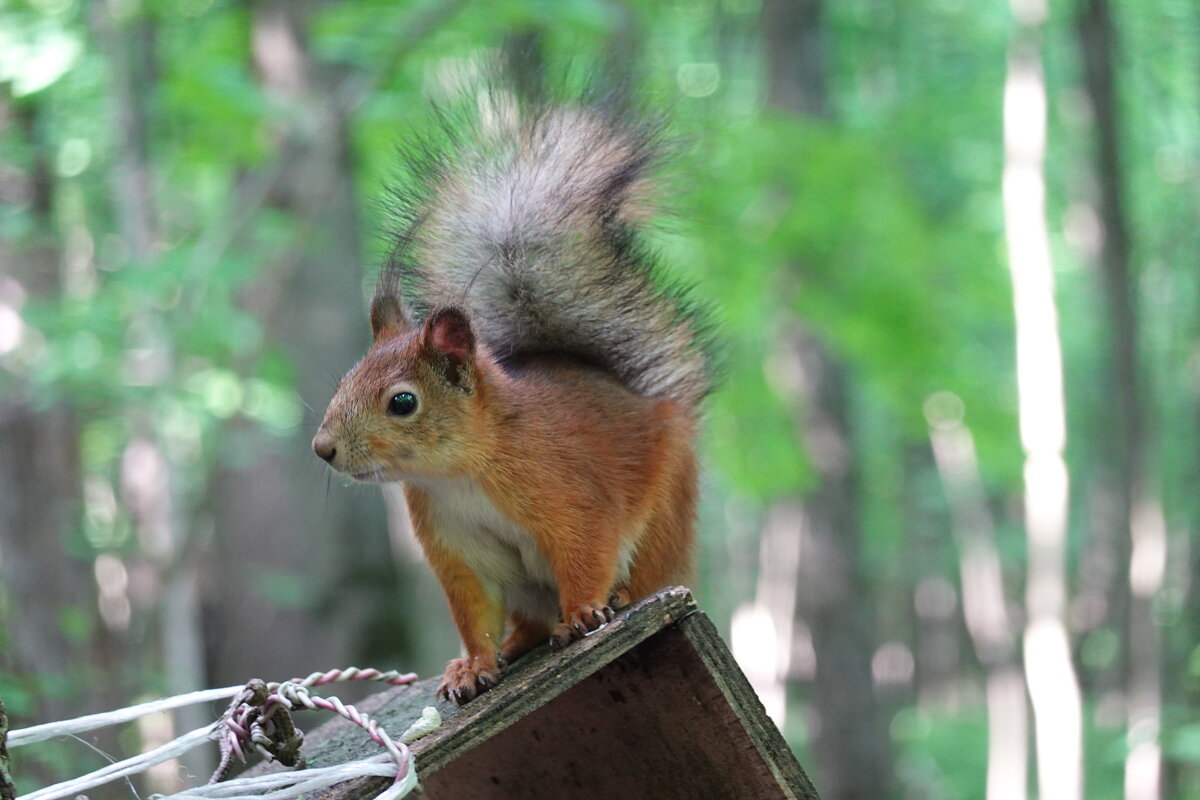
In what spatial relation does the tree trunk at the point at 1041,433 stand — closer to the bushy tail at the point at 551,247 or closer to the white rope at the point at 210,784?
the bushy tail at the point at 551,247

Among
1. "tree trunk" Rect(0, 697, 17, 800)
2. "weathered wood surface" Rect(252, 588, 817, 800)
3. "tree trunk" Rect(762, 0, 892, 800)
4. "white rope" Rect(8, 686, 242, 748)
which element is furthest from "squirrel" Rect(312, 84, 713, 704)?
"tree trunk" Rect(762, 0, 892, 800)

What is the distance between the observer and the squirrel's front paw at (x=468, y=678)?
2080mm

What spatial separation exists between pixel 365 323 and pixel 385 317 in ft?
13.9

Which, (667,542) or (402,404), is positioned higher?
(402,404)

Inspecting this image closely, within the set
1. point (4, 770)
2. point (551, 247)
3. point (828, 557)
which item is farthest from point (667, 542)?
point (828, 557)

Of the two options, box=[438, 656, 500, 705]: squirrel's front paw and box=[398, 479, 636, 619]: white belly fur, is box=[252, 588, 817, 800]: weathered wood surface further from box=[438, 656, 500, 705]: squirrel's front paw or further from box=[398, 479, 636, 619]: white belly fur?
Answer: box=[398, 479, 636, 619]: white belly fur

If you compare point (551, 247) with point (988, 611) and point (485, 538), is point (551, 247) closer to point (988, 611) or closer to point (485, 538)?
point (485, 538)

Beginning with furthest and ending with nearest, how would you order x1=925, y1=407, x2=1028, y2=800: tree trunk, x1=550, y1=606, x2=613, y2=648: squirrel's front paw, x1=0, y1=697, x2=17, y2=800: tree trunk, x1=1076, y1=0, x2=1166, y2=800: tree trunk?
x1=925, y1=407, x2=1028, y2=800: tree trunk < x1=1076, y1=0, x2=1166, y2=800: tree trunk < x1=550, y1=606, x2=613, y2=648: squirrel's front paw < x1=0, y1=697, x2=17, y2=800: tree trunk

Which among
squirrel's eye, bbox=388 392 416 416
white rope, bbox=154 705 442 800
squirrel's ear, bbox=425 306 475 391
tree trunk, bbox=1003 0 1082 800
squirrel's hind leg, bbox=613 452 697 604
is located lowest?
white rope, bbox=154 705 442 800

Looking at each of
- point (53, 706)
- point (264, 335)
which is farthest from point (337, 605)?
point (53, 706)

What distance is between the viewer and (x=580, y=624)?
6.69 ft

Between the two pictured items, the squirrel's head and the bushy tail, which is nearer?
the squirrel's head

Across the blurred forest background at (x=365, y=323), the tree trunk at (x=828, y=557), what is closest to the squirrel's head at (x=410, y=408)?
the blurred forest background at (x=365, y=323)

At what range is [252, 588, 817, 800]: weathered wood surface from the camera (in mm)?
1806
